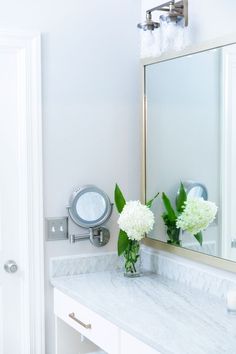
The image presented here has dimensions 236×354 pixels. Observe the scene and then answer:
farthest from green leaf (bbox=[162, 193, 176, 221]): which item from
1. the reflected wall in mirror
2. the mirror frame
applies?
the mirror frame

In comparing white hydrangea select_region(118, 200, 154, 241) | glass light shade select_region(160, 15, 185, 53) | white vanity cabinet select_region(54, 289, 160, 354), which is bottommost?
white vanity cabinet select_region(54, 289, 160, 354)

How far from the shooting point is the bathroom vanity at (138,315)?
1.96 m

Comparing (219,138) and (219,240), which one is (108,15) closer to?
(219,138)

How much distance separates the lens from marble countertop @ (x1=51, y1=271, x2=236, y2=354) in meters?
1.92

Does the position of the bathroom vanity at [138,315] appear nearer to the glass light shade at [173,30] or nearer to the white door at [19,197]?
the white door at [19,197]

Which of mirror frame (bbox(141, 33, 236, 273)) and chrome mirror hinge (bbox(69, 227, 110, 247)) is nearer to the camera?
mirror frame (bbox(141, 33, 236, 273))

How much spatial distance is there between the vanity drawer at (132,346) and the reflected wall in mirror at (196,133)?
0.54 meters

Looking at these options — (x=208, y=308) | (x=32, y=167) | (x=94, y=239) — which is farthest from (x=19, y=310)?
(x=208, y=308)

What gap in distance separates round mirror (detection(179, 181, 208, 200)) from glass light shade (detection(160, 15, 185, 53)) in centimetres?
60

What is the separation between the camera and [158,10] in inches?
110

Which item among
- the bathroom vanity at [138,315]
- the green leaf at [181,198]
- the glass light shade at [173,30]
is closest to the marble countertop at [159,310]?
the bathroom vanity at [138,315]

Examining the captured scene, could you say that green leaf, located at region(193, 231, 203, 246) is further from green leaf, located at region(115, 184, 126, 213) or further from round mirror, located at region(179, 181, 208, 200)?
green leaf, located at region(115, 184, 126, 213)

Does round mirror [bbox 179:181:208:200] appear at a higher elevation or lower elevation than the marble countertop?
higher

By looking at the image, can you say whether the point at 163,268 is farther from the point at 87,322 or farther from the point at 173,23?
the point at 173,23
